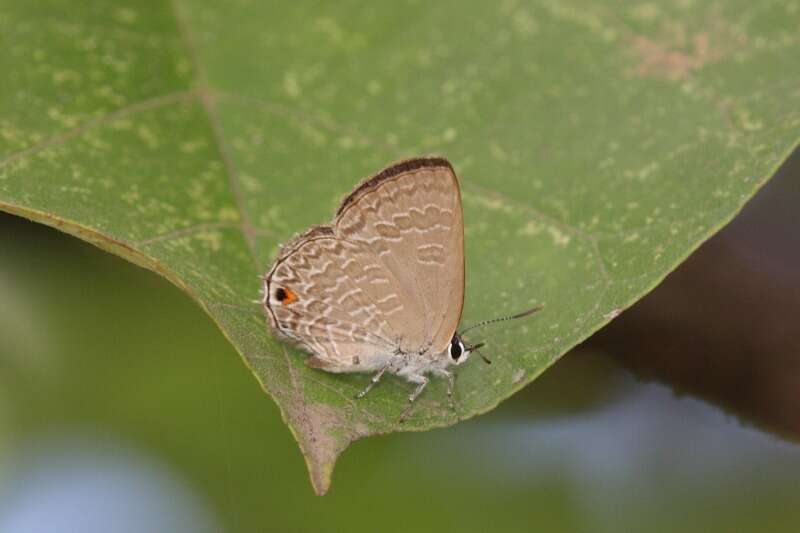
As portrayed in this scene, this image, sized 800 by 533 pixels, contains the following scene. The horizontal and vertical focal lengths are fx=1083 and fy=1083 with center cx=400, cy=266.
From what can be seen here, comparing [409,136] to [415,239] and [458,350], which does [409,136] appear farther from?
[458,350]

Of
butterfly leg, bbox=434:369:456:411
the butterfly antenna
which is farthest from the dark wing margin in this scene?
butterfly leg, bbox=434:369:456:411

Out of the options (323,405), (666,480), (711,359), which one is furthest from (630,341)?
(323,405)

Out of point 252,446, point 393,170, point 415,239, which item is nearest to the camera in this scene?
point 393,170

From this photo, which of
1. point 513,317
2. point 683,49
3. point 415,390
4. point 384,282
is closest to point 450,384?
point 415,390

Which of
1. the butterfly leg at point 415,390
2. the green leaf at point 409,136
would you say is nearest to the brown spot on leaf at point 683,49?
the green leaf at point 409,136

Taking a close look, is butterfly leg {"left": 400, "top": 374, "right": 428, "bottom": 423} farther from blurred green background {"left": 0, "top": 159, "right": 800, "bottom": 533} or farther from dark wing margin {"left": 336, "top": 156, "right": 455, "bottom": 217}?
dark wing margin {"left": 336, "top": 156, "right": 455, "bottom": 217}

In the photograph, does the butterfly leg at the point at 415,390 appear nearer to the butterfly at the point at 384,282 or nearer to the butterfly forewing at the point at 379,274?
the butterfly at the point at 384,282

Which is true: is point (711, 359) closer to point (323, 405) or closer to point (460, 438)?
point (460, 438)

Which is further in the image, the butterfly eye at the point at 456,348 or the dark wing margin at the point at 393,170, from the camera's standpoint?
the butterfly eye at the point at 456,348
